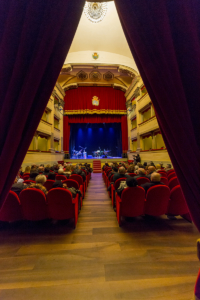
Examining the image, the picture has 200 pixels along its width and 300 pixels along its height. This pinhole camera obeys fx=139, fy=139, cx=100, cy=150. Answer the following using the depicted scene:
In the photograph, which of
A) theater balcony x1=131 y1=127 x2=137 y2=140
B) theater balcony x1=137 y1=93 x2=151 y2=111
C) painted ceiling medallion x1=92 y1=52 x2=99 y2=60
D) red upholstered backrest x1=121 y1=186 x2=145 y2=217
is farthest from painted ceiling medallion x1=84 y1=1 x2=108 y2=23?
red upholstered backrest x1=121 y1=186 x2=145 y2=217

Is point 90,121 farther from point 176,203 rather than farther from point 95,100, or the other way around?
point 176,203

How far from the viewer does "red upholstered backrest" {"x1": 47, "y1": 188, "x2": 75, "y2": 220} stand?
236 centimetres

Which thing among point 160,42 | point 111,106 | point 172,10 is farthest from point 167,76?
point 111,106

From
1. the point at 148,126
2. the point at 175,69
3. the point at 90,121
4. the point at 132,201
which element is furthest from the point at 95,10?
the point at 132,201

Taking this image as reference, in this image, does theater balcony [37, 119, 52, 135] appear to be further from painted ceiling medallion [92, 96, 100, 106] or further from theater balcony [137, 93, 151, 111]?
theater balcony [137, 93, 151, 111]

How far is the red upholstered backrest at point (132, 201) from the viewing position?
244 centimetres

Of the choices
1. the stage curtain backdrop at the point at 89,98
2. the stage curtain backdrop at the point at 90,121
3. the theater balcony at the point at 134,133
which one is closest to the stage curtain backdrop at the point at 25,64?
the theater balcony at the point at 134,133

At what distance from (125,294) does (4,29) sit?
104 inches

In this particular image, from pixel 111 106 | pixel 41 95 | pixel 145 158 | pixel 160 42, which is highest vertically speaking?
pixel 111 106

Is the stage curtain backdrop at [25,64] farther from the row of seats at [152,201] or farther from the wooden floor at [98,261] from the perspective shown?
the row of seats at [152,201]

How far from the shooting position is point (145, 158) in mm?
10398

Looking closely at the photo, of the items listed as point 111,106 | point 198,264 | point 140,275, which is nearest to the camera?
point 140,275

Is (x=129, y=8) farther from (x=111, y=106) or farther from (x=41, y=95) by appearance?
(x=111, y=106)

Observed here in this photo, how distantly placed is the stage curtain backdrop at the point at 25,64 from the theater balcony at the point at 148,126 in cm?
840
